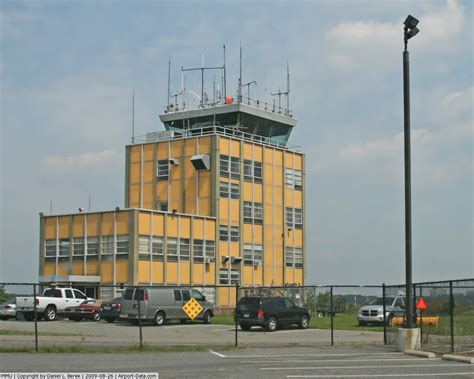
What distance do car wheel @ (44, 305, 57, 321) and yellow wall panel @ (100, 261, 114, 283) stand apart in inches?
494

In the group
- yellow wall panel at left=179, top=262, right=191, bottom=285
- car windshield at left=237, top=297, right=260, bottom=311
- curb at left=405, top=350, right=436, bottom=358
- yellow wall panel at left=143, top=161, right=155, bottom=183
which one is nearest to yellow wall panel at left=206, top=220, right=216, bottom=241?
yellow wall panel at left=179, top=262, right=191, bottom=285

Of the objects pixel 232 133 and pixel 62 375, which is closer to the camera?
pixel 62 375

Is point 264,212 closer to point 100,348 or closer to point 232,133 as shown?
point 232,133

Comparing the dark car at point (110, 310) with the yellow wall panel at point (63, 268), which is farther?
the yellow wall panel at point (63, 268)

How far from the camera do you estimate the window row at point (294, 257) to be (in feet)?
223

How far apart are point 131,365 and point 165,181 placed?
4674 cm

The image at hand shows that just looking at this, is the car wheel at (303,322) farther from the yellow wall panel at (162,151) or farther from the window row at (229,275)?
the yellow wall panel at (162,151)

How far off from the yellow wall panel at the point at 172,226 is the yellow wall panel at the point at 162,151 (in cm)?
809

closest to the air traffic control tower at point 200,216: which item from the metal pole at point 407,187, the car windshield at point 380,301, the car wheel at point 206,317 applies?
the car wheel at point 206,317

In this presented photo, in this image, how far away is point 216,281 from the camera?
60.6m

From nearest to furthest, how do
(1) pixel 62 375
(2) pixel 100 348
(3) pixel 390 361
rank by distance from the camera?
1. (1) pixel 62 375
2. (3) pixel 390 361
3. (2) pixel 100 348

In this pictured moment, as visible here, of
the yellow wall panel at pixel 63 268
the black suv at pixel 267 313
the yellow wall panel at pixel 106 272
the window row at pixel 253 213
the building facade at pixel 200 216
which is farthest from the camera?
the window row at pixel 253 213

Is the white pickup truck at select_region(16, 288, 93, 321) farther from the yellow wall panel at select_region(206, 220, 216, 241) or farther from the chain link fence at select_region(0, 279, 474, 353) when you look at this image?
the yellow wall panel at select_region(206, 220, 216, 241)

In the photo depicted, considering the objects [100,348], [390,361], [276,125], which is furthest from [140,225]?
[390,361]
